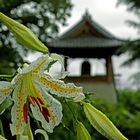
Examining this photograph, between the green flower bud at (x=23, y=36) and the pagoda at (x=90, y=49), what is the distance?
1153 centimetres

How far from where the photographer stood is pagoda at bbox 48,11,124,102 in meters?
13.1

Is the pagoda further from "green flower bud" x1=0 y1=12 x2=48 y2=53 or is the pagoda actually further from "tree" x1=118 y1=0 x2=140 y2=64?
"green flower bud" x1=0 y1=12 x2=48 y2=53

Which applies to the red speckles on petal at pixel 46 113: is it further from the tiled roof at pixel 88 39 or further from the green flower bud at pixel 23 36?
the tiled roof at pixel 88 39

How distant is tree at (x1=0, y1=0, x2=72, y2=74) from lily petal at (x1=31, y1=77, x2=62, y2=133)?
7.05 metres

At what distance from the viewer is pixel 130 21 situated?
20.2 metres

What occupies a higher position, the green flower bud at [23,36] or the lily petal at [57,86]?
the green flower bud at [23,36]

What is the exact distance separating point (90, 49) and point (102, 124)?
43.0 feet

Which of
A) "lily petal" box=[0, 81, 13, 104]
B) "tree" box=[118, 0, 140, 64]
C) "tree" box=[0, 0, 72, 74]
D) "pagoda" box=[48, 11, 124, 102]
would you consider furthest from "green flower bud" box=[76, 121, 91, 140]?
"tree" box=[118, 0, 140, 64]

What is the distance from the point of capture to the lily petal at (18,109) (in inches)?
32.2

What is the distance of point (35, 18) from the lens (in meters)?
8.27

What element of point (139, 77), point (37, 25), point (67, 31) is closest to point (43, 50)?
point (37, 25)

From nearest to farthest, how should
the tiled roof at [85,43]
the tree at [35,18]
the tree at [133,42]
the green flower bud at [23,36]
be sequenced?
the green flower bud at [23,36], the tree at [35,18], the tiled roof at [85,43], the tree at [133,42]

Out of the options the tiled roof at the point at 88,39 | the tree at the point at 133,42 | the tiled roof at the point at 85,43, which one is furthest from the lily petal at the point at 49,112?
the tree at the point at 133,42

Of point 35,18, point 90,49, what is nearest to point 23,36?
point 35,18
